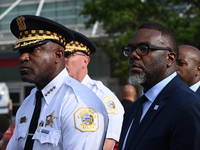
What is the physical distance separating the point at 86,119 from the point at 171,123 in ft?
2.26

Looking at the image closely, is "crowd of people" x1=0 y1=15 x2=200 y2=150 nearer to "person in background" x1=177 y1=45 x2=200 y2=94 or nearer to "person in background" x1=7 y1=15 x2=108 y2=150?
"person in background" x1=7 y1=15 x2=108 y2=150

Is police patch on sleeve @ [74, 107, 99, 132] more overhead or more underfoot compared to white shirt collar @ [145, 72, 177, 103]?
more underfoot

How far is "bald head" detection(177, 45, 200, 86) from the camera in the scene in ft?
15.2

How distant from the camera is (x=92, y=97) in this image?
2992 millimetres

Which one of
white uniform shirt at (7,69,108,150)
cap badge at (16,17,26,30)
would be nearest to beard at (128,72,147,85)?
white uniform shirt at (7,69,108,150)

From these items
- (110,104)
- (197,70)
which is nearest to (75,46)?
(110,104)

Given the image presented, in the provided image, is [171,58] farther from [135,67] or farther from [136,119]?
[136,119]

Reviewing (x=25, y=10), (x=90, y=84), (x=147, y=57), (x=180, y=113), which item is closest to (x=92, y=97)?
(x=147, y=57)

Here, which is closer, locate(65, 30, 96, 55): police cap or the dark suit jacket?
the dark suit jacket

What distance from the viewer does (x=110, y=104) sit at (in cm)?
432

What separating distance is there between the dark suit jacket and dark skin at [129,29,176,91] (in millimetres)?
113

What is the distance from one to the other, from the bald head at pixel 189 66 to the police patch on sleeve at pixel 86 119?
2030mm

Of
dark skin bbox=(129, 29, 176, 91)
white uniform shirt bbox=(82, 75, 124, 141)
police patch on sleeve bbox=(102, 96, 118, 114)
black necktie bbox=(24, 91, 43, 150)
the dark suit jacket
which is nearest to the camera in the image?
the dark suit jacket

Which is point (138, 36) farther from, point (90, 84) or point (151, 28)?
point (90, 84)
